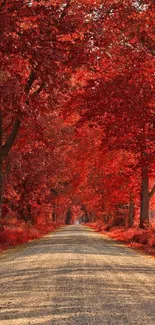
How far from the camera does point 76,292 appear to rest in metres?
9.07

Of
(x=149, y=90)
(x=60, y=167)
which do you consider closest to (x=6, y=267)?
(x=149, y=90)

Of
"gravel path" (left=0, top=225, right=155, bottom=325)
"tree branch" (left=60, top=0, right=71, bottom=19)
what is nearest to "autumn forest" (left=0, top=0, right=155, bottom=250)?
"tree branch" (left=60, top=0, right=71, bottom=19)

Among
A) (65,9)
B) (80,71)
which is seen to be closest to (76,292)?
(65,9)

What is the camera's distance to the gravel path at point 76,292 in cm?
700

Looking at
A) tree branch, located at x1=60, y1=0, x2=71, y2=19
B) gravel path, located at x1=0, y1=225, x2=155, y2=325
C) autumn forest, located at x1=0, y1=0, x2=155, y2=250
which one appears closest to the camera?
gravel path, located at x1=0, y1=225, x2=155, y2=325

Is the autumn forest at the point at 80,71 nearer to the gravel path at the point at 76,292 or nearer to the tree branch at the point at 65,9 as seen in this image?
the tree branch at the point at 65,9

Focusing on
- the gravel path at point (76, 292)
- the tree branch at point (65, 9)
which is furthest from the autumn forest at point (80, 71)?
the gravel path at point (76, 292)

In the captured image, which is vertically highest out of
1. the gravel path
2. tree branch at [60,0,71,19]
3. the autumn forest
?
tree branch at [60,0,71,19]

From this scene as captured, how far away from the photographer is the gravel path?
7.00 m

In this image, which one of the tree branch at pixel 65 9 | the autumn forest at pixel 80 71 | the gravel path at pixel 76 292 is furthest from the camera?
the tree branch at pixel 65 9

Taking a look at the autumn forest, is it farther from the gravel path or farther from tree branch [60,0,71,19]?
the gravel path

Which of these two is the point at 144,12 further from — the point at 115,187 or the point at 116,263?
the point at 115,187

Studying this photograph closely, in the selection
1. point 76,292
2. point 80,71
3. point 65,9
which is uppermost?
point 65,9

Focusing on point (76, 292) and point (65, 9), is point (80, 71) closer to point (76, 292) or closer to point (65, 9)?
point (65, 9)
